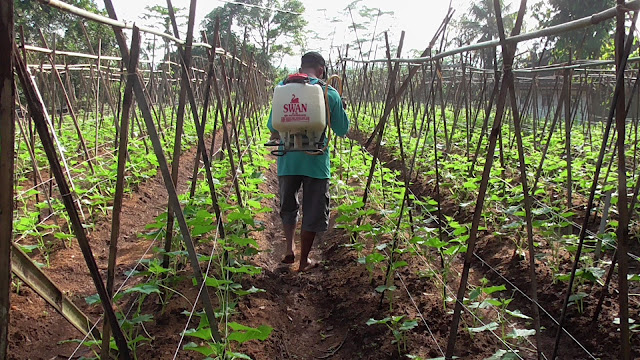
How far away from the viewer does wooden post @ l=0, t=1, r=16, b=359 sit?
112 centimetres

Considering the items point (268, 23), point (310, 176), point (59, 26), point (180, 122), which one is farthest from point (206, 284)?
point (268, 23)

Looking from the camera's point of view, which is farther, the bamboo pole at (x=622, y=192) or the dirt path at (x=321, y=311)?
the dirt path at (x=321, y=311)

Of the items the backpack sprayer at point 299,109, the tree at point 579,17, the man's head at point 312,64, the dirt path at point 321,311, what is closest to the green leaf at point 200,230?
the dirt path at point 321,311

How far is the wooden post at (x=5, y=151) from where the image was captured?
1125 millimetres

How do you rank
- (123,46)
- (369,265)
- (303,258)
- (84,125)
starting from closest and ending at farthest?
(123,46) < (369,265) < (303,258) < (84,125)

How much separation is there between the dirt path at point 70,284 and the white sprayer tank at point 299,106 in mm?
1304

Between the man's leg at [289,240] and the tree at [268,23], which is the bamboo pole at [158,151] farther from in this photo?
the tree at [268,23]

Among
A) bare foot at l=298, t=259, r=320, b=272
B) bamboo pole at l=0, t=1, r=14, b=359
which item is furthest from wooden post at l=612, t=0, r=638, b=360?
bare foot at l=298, t=259, r=320, b=272

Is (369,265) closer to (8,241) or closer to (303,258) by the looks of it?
(303,258)

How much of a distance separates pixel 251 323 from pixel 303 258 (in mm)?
1121

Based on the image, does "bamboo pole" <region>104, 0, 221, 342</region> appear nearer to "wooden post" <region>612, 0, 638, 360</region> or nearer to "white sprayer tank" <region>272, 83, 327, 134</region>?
"white sprayer tank" <region>272, 83, 327, 134</region>

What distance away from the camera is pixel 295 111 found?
315cm

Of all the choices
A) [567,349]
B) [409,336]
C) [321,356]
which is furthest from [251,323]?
[567,349]

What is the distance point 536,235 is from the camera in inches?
165
